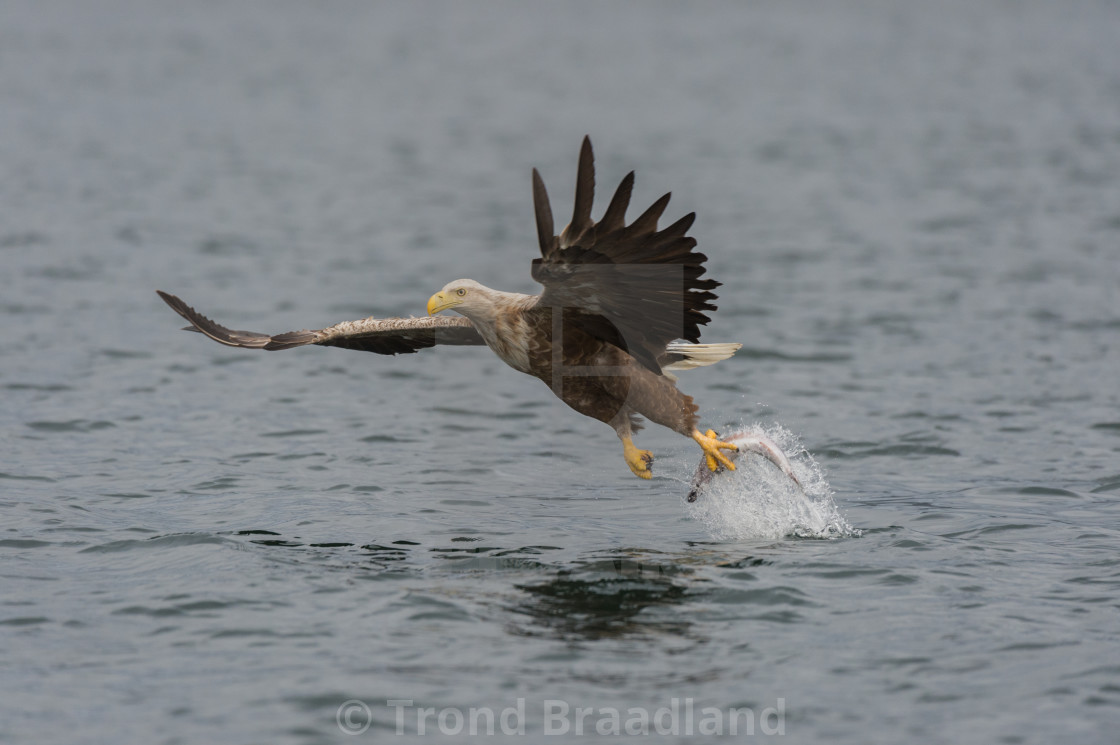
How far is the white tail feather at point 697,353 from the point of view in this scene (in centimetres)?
927

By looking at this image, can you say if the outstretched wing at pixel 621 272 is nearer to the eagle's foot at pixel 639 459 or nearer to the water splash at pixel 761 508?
the eagle's foot at pixel 639 459

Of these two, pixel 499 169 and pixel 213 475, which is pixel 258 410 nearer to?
pixel 213 475

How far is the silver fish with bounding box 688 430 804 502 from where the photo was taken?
869 cm

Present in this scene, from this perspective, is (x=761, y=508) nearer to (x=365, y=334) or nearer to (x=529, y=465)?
(x=529, y=465)

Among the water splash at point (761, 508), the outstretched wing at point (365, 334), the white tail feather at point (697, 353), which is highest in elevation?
the outstretched wing at point (365, 334)

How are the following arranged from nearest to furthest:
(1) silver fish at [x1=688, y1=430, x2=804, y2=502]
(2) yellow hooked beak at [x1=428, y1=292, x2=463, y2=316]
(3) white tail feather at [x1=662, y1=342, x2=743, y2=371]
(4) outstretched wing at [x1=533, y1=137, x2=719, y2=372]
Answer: (4) outstretched wing at [x1=533, y1=137, x2=719, y2=372], (2) yellow hooked beak at [x1=428, y1=292, x2=463, y2=316], (1) silver fish at [x1=688, y1=430, x2=804, y2=502], (3) white tail feather at [x1=662, y1=342, x2=743, y2=371]

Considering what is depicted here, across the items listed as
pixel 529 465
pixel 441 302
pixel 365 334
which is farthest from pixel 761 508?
pixel 365 334

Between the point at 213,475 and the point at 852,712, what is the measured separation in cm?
583

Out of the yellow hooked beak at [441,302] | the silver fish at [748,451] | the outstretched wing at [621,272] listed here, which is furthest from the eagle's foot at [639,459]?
the yellow hooked beak at [441,302]

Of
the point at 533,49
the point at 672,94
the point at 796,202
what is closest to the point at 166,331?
the point at 796,202

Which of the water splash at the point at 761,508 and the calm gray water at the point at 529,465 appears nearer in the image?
the calm gray water at the point at 529,465

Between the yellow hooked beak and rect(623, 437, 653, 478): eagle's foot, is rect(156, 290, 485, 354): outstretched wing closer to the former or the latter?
the yellow hooked beak

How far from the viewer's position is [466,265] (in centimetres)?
2077

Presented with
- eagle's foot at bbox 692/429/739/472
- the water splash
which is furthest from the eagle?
the water splash
